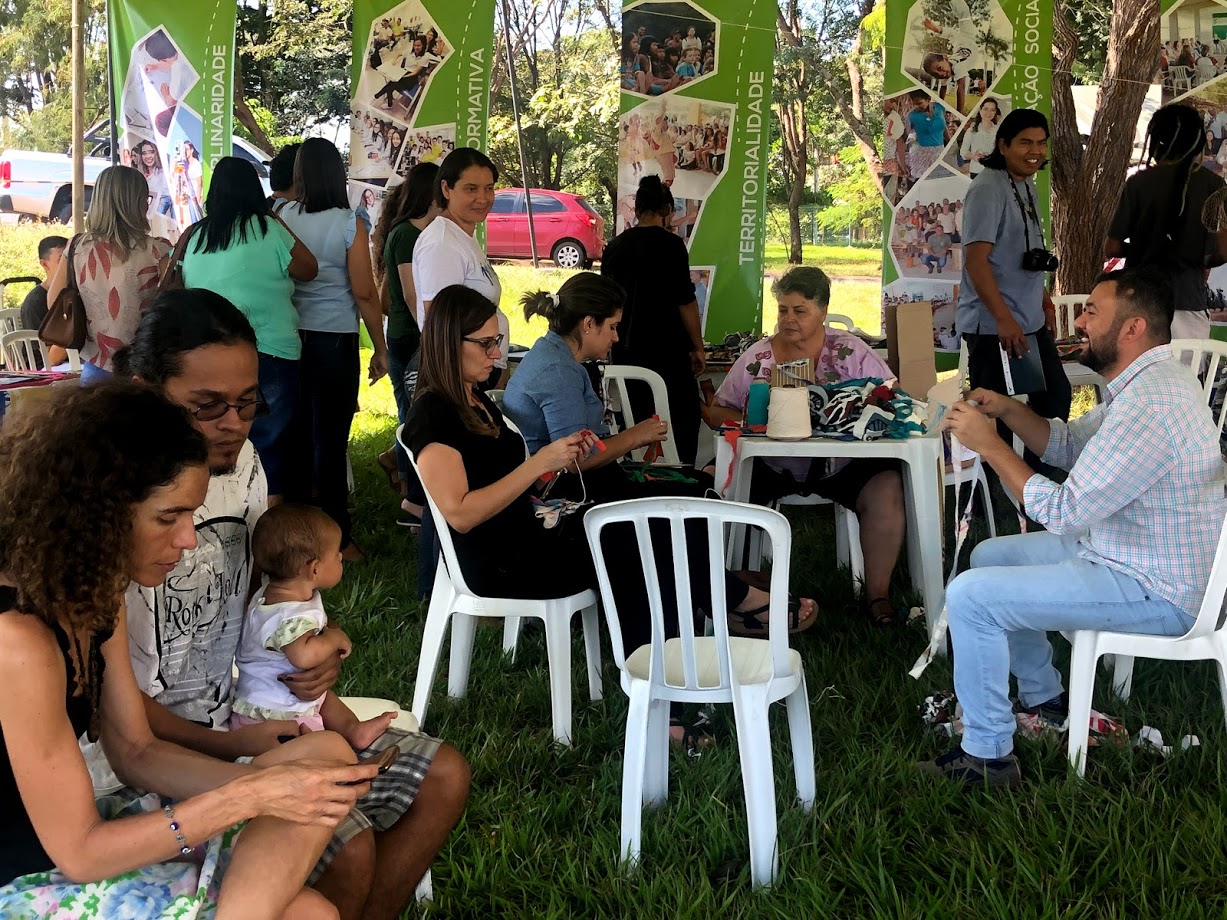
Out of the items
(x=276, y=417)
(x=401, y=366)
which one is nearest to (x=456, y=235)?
(x=401, y=366)

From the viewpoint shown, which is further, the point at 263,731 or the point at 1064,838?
the point at 1064,838

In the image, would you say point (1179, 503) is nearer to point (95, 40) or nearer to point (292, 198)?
point (292, 198)

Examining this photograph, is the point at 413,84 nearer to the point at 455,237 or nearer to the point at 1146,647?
the point at 455,237

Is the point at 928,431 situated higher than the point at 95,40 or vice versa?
the point at 95,40

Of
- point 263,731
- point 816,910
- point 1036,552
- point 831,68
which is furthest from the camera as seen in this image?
point 831,68

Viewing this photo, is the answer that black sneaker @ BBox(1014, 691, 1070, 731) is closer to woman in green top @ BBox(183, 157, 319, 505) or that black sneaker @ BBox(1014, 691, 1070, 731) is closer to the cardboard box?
the cardboard box

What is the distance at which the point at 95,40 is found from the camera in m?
20.4

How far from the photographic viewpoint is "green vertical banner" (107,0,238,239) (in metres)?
6.43

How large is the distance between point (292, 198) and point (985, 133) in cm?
409

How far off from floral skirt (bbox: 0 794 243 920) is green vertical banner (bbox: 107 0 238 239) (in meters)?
5.68

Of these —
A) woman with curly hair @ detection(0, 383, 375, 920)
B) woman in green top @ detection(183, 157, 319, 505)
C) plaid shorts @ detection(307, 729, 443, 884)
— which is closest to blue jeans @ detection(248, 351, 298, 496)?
woman in green top @ detection(183, 157, 319, 505)

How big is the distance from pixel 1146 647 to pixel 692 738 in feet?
3.46

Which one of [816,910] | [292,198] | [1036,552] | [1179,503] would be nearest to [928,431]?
[1036,552]

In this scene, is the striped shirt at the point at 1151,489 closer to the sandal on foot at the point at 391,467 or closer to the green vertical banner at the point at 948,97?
the sandal on foot at the point at 391,467
